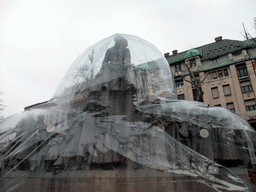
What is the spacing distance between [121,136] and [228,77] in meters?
27.2

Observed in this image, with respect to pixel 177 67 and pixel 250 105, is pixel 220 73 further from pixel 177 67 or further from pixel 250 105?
pixel 177 67

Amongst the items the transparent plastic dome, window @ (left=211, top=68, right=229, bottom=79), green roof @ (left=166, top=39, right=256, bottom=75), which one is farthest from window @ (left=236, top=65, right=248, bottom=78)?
the transparent plastic dome

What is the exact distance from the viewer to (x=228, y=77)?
89.0ft

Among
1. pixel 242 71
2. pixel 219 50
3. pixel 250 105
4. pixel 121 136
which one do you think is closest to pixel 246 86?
pixel 242 71

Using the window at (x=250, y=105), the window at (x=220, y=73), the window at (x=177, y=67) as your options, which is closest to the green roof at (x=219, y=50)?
the window at (x=177, y=67)

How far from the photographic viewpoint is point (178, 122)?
5289 millimetres

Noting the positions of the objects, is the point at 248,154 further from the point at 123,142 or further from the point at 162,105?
the point at 123,142

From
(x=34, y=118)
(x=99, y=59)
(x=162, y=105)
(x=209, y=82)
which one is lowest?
(x=34, y=118)

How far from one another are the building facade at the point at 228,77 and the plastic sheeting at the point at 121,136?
18968 mm

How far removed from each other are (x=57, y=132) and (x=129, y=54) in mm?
3385

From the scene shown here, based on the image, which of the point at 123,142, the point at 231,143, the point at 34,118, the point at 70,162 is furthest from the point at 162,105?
the point at 34,118

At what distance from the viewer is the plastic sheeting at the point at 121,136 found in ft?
13.5

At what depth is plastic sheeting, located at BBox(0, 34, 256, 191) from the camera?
411cm

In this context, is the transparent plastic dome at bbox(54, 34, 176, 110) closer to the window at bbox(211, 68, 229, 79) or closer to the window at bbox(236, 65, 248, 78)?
the window at bbox(211, 68, 229, 79)
